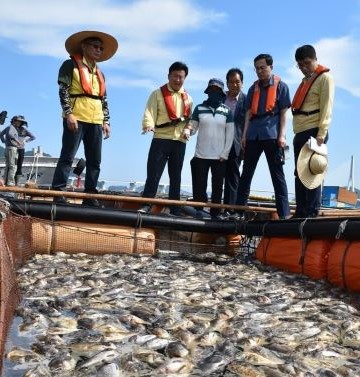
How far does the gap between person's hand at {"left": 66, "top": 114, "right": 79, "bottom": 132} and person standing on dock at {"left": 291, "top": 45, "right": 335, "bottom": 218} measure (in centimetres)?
361

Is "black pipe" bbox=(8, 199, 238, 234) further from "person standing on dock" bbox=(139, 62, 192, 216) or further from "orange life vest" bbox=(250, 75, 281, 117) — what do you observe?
"orange life vest" bbox=(250, 75, 281, 117)

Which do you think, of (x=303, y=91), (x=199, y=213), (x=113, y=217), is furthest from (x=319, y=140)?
(x=113, y=217)

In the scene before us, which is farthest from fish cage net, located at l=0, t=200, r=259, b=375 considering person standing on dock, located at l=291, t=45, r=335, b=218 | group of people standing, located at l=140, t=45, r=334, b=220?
person standing on dock, located at l=291, t=45, r=335, b=218

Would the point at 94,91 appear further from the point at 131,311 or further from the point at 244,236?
the point at 131,311

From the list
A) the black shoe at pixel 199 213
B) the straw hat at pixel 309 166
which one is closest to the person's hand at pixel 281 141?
the straw hat at pixel 309 166

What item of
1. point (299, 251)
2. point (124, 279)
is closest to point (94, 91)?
point (124, 279)

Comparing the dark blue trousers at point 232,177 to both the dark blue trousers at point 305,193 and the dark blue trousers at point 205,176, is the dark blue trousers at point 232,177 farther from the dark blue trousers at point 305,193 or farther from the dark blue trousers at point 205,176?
the dark blue trousers at point 305,193

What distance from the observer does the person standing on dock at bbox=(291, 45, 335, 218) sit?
8.17 m

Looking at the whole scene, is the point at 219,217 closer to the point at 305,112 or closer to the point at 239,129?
the point at 239,129

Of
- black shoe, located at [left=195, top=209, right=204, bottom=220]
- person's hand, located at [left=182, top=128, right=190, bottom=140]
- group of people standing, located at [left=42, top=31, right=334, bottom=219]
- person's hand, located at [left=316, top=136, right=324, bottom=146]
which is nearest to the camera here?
person's hand, located at [left=316, top=136, right=324, bottom=146]

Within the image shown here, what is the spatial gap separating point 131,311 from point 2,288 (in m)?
1.42

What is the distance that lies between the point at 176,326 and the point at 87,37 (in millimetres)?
5918

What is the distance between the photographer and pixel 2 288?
381 centimetres

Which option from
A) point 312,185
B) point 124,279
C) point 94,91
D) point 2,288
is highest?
point 94,91
